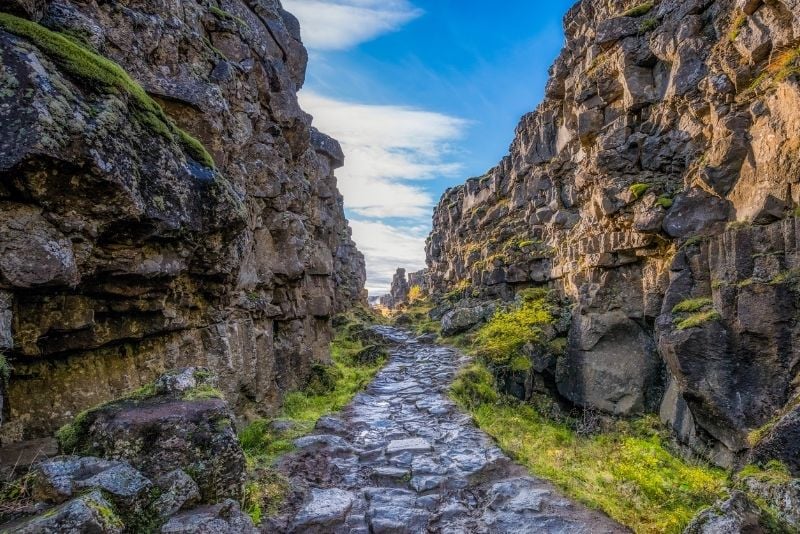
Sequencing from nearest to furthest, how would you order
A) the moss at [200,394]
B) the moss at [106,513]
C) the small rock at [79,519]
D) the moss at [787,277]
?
the small rock at [79,519] < the moss at [106,513] < the moss at [200,394] < the moss at [787,277]

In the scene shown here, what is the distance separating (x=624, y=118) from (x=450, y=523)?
1979cm

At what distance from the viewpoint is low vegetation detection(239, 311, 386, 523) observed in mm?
6410

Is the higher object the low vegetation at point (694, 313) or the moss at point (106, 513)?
the low vegetation at point (694, 313)

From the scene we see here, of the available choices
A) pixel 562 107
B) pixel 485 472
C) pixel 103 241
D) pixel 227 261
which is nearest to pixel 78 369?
pixel 103 241

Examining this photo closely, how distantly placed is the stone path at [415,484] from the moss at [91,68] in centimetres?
673

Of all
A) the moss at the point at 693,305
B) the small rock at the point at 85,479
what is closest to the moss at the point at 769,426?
the moss at the point at 693,305

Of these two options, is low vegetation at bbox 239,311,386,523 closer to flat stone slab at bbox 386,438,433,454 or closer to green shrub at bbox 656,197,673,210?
flat stone slab at bbox 386,438,433,454

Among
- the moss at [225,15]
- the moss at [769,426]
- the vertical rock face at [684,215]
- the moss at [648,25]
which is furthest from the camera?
the moss at [648,25]

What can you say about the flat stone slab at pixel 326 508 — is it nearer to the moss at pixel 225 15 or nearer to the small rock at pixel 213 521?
the small rock at pixel 213 521

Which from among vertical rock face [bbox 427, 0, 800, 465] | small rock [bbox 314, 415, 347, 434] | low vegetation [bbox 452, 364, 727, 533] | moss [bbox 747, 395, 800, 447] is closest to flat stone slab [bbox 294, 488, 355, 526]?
small rock [bbox 314, 415, 347, 434]

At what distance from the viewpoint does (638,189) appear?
1759cm

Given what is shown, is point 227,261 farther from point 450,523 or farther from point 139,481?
point 450,523

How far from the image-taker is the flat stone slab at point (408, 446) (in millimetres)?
9609

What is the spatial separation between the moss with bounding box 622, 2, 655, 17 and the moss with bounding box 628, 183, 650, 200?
31.6 feet
